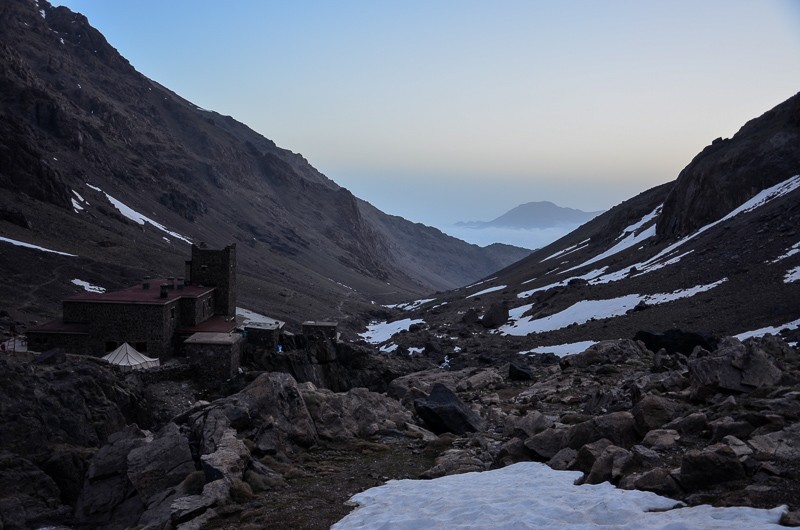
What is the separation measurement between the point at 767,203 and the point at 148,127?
149542mm

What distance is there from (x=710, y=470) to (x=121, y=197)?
11989 cm

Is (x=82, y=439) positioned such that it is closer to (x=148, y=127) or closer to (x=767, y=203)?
(x=767, y=203)

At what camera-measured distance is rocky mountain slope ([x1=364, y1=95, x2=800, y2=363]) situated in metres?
39.1

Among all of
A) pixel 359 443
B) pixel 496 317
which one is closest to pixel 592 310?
pixel 496 317

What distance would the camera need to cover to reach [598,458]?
11016mm

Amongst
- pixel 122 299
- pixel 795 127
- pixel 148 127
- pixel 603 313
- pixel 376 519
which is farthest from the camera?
pixel 148 127

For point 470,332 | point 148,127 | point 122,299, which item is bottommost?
point 470,332

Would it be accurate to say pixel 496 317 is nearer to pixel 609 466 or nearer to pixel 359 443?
pixel 359 443

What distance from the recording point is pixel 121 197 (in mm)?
113438

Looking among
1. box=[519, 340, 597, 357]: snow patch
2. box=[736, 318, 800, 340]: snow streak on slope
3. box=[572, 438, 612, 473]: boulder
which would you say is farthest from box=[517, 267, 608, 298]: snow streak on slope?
box=[572, 438, 612, 473]: boulder

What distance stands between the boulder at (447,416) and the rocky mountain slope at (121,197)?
139 feet

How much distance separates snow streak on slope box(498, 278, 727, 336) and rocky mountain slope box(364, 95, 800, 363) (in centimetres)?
14

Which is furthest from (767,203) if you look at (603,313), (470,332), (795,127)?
(470,332)

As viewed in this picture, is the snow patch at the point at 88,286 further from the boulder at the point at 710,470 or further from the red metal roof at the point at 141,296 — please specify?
the boulder at the point at 710,470
